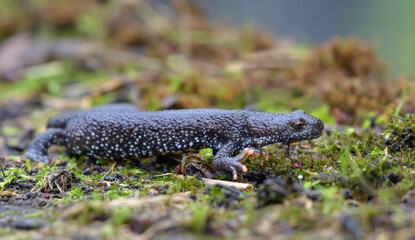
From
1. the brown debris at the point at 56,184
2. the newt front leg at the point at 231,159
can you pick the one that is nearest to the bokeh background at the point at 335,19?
the newt front leg at the point at 231,159

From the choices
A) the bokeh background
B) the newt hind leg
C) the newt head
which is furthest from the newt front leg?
the bokeh background

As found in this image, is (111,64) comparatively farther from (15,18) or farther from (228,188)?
(228,188)

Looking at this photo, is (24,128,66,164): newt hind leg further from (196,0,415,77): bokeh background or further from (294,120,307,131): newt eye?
(196,0,415,77): bokeh background

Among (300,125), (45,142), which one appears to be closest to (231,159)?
(300,125)

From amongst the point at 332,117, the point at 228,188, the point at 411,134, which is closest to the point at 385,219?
the point at 228,188

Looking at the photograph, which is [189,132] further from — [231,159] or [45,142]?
[45,142]

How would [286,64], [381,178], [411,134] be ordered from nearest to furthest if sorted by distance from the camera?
[381,178] < [411,134] < [286,64]
